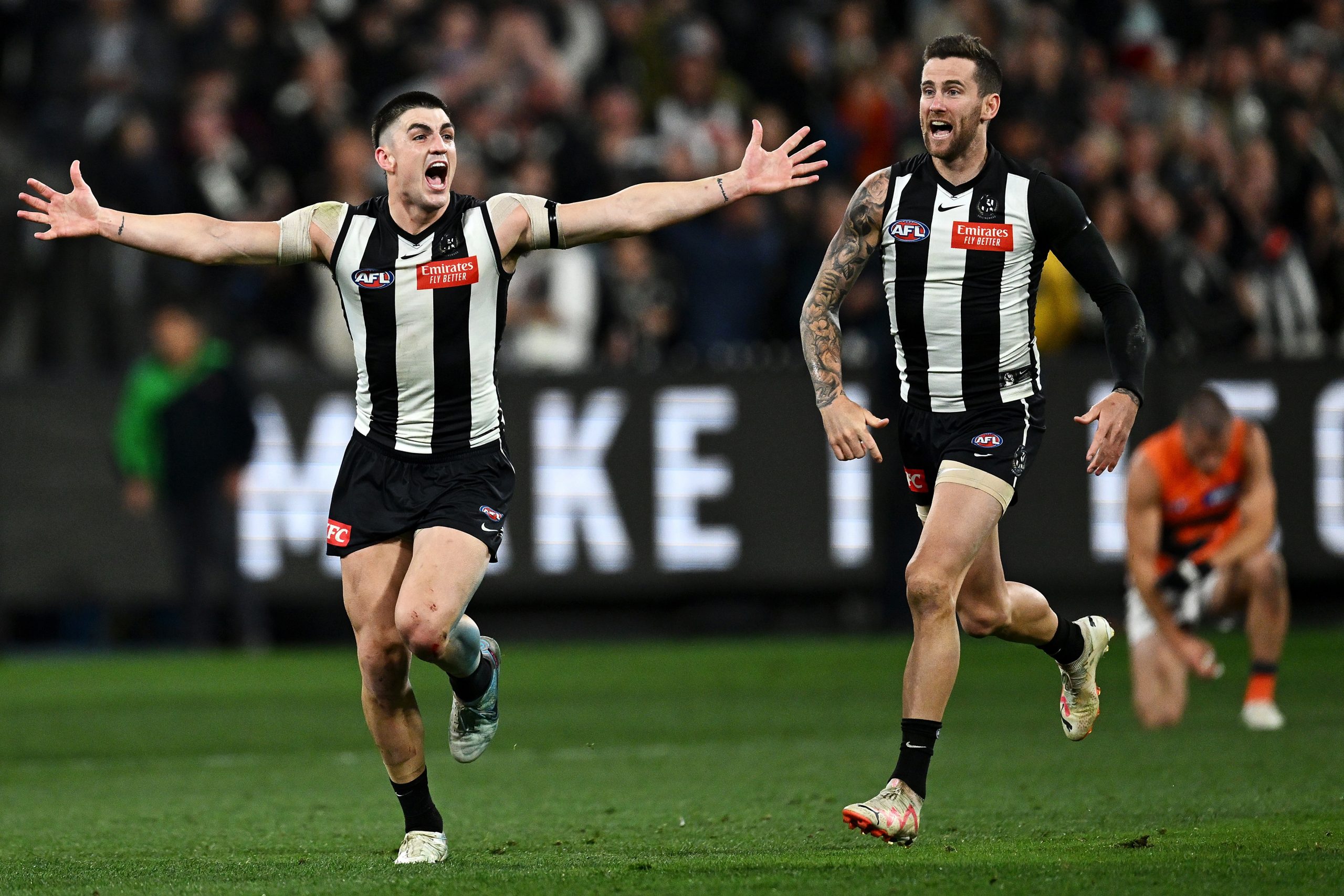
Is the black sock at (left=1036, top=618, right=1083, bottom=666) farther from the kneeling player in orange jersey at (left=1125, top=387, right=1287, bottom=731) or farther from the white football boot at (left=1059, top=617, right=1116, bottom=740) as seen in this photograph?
the kneeling player in orange jersey at (left=1125, top=387, right=1287, bottom=731)

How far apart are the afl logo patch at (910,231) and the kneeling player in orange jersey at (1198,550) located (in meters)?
4.18

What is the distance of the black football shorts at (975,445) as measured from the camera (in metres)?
6.75

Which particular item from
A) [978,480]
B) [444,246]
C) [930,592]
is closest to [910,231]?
[978,480]

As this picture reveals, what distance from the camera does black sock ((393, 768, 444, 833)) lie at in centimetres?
650

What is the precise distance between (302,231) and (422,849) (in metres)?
2.12

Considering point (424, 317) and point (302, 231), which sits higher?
point (302, 231)

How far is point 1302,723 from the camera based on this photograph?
33.4ft

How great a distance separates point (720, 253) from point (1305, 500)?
16.0 ft

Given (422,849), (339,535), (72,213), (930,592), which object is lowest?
(422,849)

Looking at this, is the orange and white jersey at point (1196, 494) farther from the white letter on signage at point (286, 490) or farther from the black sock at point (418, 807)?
the white letter on signage at point (286, 490)

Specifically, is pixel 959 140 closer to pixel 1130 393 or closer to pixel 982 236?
pixel 982 236

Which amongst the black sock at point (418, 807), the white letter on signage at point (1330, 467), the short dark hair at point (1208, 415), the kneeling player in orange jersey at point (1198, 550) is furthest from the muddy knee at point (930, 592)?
the white letter on signage at point (1330, 467)

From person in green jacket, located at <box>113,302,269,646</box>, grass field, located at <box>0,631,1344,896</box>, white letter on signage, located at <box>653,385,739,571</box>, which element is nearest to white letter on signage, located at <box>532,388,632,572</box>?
white letter on signage, located at <box>653,385,739,571</box>

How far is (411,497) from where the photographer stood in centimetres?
651
